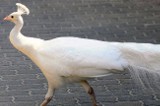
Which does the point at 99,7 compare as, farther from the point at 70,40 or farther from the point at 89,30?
the point at 70,40

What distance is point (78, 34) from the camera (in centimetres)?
893

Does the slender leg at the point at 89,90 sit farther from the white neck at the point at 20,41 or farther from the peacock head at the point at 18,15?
the peacock head at the point at 18,15

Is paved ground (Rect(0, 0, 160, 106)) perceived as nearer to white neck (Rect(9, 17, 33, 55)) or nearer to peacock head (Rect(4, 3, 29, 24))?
white neck (Rect(9, 17, 33, 55))

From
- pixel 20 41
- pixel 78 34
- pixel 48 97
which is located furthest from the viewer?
pixel 78 34

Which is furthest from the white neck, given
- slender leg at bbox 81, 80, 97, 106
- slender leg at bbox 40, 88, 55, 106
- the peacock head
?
slender leg at bbox 81, 80, 97, 106

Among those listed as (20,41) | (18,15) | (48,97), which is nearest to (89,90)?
(48,97)

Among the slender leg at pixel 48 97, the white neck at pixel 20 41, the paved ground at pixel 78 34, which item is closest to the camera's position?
the white neck at pixel 20 41

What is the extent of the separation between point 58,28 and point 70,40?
12.5 ft

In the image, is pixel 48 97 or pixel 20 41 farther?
pixel 48 97

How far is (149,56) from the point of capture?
523 cm

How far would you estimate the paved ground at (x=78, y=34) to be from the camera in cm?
628

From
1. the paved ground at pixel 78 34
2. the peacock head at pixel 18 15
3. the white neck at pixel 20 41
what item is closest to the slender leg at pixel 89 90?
the paved ground at pixel 78 34

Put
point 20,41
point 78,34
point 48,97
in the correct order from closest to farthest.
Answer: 1. point 20,41
2. point 48,97
3. point 78,34

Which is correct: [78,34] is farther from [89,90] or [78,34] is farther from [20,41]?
A: [20,41]
